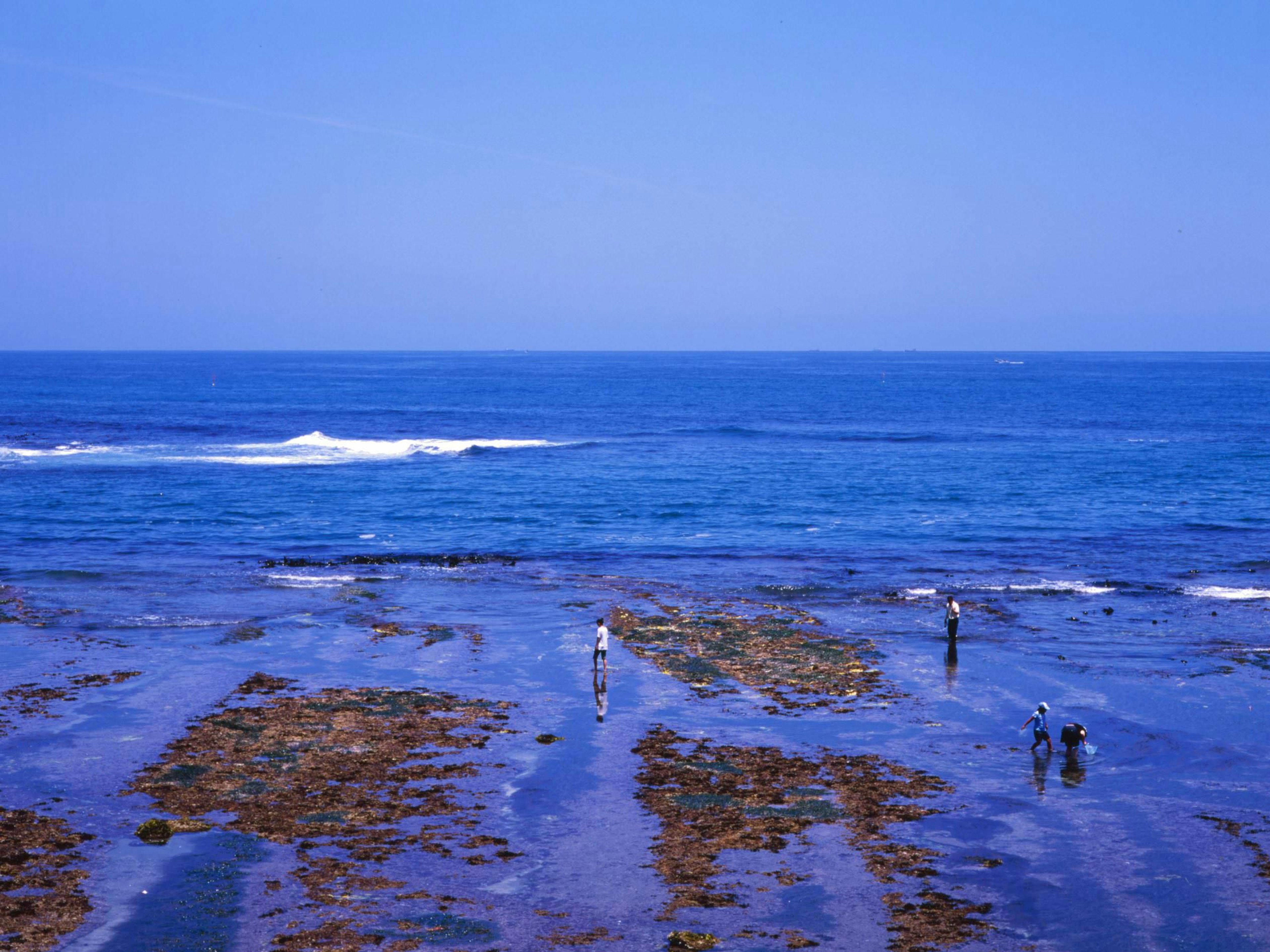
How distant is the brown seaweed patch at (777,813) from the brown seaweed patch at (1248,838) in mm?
4581

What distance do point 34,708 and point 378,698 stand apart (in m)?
7.52

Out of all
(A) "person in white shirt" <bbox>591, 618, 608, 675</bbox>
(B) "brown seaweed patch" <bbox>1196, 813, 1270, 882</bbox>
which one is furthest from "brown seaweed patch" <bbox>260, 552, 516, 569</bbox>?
(B) "brown seaweed patch" <bbox>1196, 813, 1270, 882</bbox>

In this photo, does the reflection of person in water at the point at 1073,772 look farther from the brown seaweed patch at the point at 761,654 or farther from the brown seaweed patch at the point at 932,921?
the brown seaweed patch at the point at 932,921

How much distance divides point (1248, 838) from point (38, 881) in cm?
1895

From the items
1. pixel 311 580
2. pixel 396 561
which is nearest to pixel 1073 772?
pixel 311 580

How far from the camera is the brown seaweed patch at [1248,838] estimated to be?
1727 cm

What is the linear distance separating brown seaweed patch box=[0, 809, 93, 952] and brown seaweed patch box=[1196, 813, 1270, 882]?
1735cm

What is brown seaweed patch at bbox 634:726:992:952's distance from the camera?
1597 cm

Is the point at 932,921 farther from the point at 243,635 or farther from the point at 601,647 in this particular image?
the point at 243,635

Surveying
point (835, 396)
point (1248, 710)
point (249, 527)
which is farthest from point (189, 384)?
point (1248, 710)

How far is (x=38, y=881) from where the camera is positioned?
53.3 ft

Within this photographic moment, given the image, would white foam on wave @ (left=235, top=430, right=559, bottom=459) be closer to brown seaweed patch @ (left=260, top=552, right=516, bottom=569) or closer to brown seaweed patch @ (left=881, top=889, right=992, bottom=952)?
brown seaweed patch @ (left=260, top=552, right=516, bottom=569)

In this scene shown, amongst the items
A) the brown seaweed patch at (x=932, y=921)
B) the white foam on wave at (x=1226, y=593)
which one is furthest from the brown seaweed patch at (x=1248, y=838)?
the white foam on wave at (x=1226, y=593)

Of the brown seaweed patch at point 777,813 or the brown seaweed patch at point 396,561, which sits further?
the brown seaweed patch at point 396,561
